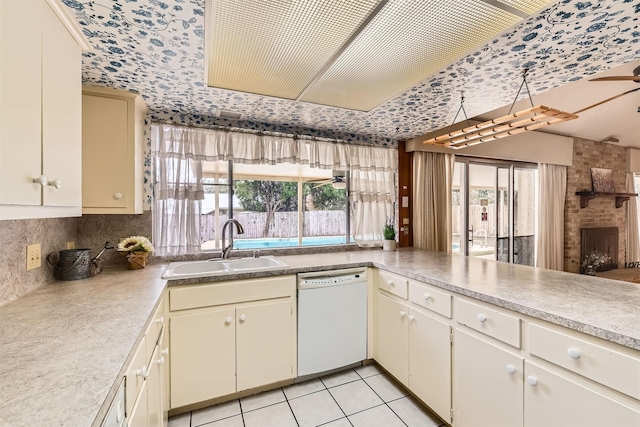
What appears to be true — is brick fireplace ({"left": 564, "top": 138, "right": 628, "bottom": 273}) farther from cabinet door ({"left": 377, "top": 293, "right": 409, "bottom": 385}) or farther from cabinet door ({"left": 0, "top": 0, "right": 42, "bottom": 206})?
cabinet door ({"left": 0, "top": 0, "right": 42, "bottom": 206})

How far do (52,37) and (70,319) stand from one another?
112 centimetres

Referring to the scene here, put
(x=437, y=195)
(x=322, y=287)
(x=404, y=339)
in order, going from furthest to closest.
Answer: (x=437, y=195) < (x=322, y=287) < (x=404, y=339)

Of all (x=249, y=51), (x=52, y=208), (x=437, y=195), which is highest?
(x=249, y=51)

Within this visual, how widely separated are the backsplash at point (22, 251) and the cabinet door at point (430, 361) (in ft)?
7.41

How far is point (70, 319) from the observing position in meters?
1.17

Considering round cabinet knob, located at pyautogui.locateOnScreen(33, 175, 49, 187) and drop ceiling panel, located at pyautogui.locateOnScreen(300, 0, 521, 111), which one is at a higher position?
drop ceiling panel, located at pyautogui.locateOnScreen(300, 0, 521, 111)

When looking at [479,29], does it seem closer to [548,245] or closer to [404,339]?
[404,339]

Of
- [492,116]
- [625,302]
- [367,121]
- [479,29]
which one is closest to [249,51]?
[479,29]

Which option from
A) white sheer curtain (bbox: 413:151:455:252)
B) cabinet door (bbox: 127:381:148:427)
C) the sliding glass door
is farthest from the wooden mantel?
cabinet door (bbox: 127:381:148:427)

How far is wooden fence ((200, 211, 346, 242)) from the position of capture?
2723mm

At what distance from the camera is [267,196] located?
120 inches

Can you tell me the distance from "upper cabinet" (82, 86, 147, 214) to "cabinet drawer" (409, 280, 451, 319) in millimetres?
2029

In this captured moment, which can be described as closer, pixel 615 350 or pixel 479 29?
pixel 615 350

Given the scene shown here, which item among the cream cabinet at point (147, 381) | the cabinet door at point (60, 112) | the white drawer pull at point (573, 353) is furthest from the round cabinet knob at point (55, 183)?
the white drawer pull at point (573, 353)
